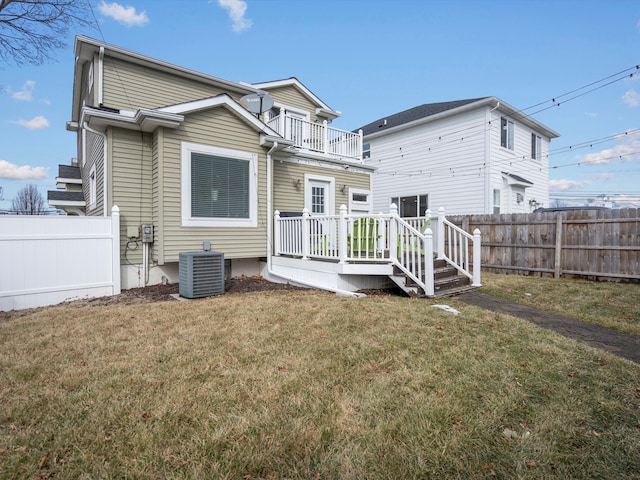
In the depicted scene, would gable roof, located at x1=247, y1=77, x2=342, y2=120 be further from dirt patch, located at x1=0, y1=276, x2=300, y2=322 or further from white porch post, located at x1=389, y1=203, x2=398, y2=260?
white porch post, located at x1=389, y1=203, x2=398, y2=260

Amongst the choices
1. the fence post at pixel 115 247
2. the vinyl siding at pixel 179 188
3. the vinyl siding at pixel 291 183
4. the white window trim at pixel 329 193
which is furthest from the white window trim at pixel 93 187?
the white window trim at pixel 329 193

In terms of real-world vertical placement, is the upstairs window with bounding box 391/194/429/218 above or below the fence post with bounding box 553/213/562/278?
above

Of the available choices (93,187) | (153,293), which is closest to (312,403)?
(153,293)

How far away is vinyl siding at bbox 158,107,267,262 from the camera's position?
713cm

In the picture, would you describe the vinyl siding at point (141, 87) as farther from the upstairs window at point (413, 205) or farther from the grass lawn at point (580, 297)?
the upstairs window at point (413, 205)

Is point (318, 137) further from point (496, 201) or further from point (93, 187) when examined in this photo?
point (496, 201)

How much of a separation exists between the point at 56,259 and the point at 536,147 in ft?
67.2

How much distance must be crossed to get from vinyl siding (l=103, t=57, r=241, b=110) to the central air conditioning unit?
4593 millimetres

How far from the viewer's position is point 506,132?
14.9 metres

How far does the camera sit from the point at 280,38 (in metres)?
11.6

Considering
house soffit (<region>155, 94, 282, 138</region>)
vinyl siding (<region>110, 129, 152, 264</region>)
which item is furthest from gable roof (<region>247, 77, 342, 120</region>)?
vinyl siding (<region>110, 129, 152, 264</region>)

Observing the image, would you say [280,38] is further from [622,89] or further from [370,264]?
[622,89]

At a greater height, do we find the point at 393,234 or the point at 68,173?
the point at 68,173

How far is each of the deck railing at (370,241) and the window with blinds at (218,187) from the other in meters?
1.17
